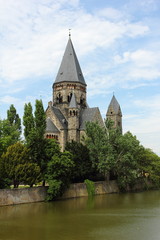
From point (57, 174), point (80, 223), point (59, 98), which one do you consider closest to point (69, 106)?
point (59, 98)

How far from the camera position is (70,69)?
235ft

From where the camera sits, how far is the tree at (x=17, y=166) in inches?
1332

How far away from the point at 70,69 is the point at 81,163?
3270 cm

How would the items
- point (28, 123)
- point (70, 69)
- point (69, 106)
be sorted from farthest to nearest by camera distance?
point (70, 69), point (69, 106), point (28, 123)

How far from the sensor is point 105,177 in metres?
50.2

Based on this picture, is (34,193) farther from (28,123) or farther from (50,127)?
(50,127)

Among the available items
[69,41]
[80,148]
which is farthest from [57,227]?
[69,41]

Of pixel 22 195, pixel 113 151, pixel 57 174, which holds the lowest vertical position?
pixel 22 195

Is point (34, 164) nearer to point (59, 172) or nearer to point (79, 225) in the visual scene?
point (59, 172)

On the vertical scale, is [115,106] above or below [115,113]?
above

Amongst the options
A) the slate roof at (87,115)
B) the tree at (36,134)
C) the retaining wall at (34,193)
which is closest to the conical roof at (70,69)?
the slate roof at (87,115)

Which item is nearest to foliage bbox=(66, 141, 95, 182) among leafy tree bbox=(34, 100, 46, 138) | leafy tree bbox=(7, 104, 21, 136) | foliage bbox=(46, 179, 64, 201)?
foliage bbox=(46, 179, 64, 201)

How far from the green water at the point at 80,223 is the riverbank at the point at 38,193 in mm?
1513

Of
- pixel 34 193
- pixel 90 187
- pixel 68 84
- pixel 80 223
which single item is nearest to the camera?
pixel 80 223
